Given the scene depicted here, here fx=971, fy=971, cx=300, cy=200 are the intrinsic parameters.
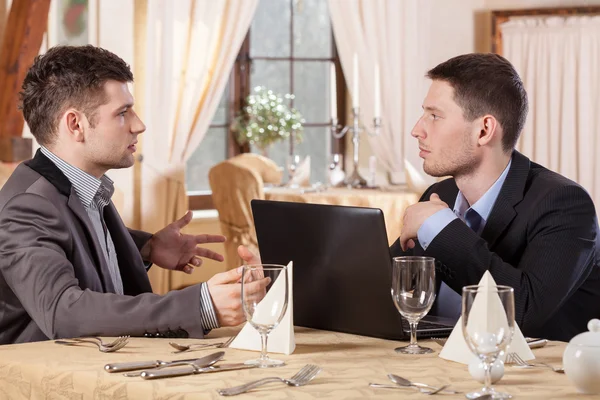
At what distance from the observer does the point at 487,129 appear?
2340 millimetres

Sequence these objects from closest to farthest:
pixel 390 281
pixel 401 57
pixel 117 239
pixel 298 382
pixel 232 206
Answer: pixel 298 382, pixel 390 281, pixel 117 239, pixel 232 206, pixel 401 57

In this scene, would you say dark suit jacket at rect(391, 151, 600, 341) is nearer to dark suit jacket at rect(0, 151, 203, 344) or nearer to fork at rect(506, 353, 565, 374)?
fork at rect(506, 353, 565, 374)

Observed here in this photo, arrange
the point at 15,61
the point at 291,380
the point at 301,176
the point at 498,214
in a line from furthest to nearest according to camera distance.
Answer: the point at 301,176 → the point at 15,61 → the point at 498,214 → the point at 291,380

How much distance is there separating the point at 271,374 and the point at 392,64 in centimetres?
639

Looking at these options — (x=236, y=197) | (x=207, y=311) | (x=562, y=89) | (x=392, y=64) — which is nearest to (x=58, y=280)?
(x=207, y=311)

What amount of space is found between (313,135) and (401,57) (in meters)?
0.96

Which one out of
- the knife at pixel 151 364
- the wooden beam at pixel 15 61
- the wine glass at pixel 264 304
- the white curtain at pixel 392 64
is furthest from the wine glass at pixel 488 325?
the white curtain at pixel 392 64

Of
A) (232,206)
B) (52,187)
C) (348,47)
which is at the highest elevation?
(348,47)

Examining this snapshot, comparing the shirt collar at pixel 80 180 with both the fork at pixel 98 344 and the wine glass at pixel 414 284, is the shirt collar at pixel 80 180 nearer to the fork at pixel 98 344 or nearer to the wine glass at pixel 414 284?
the fork at pixel 98 344

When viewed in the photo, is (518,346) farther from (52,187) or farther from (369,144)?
(369,144)

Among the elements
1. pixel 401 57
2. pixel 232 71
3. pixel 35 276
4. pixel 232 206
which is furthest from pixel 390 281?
pixel 401 57

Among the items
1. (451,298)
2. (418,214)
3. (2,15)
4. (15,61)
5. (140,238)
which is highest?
(2,15)

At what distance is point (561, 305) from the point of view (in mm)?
2193

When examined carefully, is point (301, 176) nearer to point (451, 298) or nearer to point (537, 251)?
point (451, 298)
